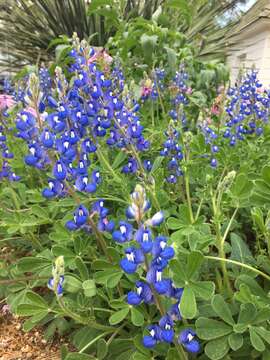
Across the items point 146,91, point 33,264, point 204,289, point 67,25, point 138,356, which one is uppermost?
→ point 67,25

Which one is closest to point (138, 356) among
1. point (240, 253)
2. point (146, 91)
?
point (240, 253)

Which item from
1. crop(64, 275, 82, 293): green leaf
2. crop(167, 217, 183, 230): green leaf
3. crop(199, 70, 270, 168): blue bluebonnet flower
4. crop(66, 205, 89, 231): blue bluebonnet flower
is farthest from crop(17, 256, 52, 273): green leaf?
crop(199, 70, 270, 168): blue bluebonnet flower

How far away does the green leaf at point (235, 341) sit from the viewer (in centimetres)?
129

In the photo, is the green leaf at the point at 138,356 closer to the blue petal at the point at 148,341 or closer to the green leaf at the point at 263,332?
the blue petal at the point at 148,341

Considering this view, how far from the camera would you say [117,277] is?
1.49 metres

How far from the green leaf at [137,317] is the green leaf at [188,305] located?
0.23 metres

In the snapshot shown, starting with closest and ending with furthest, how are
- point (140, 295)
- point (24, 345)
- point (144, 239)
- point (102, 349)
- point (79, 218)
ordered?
point (144, 239)
point (140, 295)
point (102, 349)
point (79, 218)
point (24, 345)

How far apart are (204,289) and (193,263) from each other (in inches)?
3.6

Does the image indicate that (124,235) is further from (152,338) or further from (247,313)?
(247,313)

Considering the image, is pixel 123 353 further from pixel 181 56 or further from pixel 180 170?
pixel 181 56

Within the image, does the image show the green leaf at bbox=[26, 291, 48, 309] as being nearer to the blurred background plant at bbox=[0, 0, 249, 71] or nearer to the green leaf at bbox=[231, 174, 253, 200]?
the green leaf at bbox=[231, 174, 253, 200]

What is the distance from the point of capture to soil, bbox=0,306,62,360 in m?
1.79

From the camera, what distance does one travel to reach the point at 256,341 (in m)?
1.27

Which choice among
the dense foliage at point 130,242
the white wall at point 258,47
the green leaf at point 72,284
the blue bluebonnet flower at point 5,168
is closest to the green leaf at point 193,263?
the dense foliage at point 130,242
